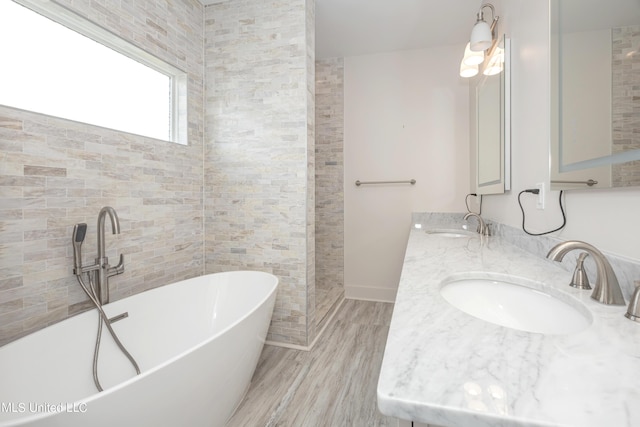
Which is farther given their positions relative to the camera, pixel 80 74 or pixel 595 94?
pixel 80 74

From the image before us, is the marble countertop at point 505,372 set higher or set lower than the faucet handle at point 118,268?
higher

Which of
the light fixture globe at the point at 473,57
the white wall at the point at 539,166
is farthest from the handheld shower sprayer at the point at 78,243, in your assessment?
the light fixture globe at the point at 473,57

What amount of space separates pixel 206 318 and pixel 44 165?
113cm

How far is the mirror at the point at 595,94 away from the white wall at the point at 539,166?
0.26ft

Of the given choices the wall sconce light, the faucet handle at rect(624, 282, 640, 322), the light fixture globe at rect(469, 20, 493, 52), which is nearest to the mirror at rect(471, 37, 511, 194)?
the wall sconce light

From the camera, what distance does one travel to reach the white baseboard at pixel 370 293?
3000 millimetres

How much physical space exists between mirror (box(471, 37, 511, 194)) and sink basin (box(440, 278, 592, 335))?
100 cm

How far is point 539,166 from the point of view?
4.23ft

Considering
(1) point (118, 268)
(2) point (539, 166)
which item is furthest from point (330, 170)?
(1) point (118, 268)

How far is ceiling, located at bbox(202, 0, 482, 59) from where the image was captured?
7.24 feet

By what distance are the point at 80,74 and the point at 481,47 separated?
2.28m

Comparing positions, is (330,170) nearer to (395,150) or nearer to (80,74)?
(395,150)

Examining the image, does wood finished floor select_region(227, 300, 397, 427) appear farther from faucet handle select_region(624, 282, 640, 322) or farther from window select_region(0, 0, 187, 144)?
window select_region(0, 0, 187, 144)

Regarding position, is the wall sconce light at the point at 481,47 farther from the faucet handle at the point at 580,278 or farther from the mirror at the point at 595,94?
the faucet handle at the point at 580,278
